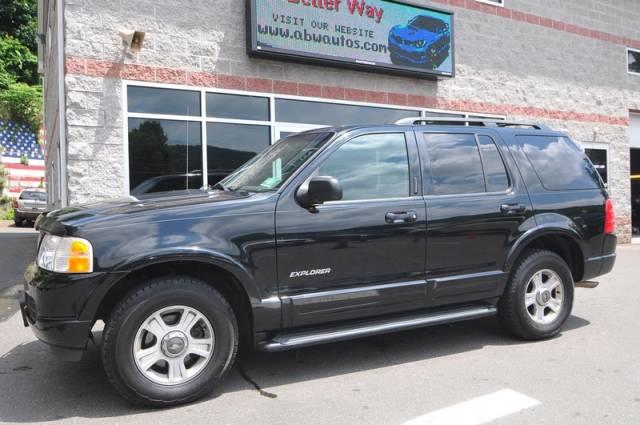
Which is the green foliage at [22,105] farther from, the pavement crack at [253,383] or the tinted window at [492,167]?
the tinted window at [492,167]

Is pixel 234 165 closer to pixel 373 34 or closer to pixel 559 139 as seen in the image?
pixel 373 34

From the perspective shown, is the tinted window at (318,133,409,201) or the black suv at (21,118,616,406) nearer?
the black suv at (21,118,616,406)

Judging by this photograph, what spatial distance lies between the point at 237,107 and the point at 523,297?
588 centimetres

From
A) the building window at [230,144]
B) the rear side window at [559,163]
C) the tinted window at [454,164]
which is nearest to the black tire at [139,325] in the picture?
the tinted window at [454,164]

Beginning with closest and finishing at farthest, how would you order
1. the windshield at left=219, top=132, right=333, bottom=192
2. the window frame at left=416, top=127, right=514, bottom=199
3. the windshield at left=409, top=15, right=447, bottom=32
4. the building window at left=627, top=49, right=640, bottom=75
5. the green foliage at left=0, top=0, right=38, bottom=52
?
1. the windshield at left=219, top=132, right=333, bottom=192
2. the window frame at left=416, top=127, right=514, bottom=199
3. the windshield at left=409, top=15, right=447, bottom=32
4. the building window at left=627, top=49, right=640, bottom=75
5. the green foliage at left=0, top=0, right=38, bottom=52

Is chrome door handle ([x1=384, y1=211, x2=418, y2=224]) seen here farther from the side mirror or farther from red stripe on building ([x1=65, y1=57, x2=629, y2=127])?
red stripe on building ([x1=65, y1=57, x2=629, y2=127])

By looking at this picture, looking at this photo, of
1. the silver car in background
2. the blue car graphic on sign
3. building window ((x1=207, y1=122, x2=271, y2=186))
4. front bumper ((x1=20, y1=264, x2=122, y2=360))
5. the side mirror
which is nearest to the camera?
front bumper ((x1=20, y1=264, x2=122, y2=360))

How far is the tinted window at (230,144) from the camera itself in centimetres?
884

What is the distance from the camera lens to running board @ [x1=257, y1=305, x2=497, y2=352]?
3.82 meters

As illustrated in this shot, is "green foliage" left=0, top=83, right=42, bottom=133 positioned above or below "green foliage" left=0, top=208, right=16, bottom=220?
above

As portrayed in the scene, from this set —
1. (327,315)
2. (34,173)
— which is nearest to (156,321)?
(327,315)

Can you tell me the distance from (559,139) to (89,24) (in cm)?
649

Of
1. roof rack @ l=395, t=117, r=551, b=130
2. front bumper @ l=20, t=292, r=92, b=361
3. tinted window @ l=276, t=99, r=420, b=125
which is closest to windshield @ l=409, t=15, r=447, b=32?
tinted window @ l=276, t=99, r=420, b=125

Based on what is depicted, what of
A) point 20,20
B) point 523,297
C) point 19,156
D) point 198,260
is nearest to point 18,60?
point 20,20
